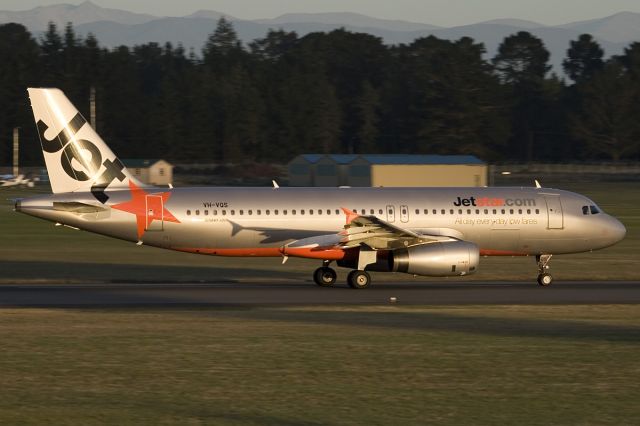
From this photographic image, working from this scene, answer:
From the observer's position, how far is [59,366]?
18234 mm

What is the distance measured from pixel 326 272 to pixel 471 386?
17.5 m

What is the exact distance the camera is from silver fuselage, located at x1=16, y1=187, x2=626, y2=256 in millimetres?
33500

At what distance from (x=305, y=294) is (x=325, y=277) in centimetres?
277

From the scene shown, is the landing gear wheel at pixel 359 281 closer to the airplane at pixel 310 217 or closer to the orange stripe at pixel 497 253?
the airplane at pixel 310 217

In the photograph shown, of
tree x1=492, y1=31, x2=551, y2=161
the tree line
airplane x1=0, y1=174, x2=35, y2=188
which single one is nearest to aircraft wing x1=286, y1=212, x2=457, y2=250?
airplane x1=0, y1=174, x2=35, y2=188

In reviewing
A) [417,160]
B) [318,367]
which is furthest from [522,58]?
[318,367]

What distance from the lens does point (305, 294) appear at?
3112cm

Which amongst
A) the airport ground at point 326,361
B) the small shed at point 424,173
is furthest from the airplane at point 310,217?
the small shed at point 424,173

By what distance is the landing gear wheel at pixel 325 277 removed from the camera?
111ft

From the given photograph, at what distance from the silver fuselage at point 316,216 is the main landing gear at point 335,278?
4.14ft

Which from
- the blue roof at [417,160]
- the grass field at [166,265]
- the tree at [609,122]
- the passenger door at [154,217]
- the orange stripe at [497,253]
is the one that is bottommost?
the grass field at [166,265]

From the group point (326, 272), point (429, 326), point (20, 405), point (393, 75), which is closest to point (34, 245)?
point (326, 272)

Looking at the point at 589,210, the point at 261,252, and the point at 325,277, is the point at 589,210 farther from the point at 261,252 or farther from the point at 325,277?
the point at 261,252

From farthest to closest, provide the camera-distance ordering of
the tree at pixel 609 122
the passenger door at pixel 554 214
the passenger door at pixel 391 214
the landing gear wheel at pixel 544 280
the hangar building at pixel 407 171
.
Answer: the tree at pixel 609 122
the hangar building at pixel 407 171
the passenger door at pixel 554 214
the passenger door at pixel 391 214
the landing gear wheel at pixel 544 280
